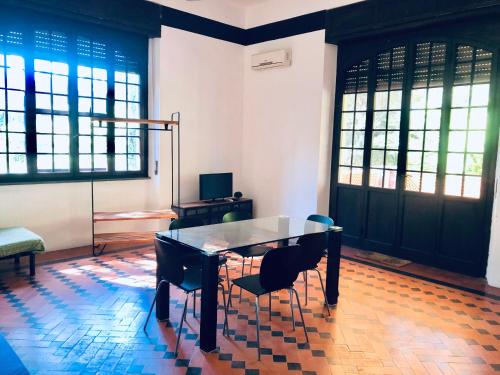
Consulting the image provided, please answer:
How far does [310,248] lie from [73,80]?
3.92m

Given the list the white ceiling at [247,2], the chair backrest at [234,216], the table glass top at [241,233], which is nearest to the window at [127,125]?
the white ceiling at [247,2]

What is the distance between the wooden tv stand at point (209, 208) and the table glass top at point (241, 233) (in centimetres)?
193

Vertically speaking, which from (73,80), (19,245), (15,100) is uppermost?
(73,80)

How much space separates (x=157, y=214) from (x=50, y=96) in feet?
6.67

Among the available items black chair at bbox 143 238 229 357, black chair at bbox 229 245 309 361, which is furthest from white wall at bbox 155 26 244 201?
black chair at bbox 229 245 309 361

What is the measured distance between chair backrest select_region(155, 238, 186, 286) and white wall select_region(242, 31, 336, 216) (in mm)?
3365

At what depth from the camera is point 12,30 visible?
4926mm

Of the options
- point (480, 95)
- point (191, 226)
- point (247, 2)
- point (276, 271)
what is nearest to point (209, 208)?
point (191, 226)

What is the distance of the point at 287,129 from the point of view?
6.45 m

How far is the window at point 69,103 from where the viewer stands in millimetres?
5043

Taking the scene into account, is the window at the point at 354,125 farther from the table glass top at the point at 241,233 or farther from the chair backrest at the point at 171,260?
the chair backrest at the point at 171,260

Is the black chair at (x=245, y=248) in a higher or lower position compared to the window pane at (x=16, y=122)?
lower

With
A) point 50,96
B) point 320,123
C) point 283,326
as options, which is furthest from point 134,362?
point 320,123

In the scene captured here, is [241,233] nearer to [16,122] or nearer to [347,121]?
[347,121]
